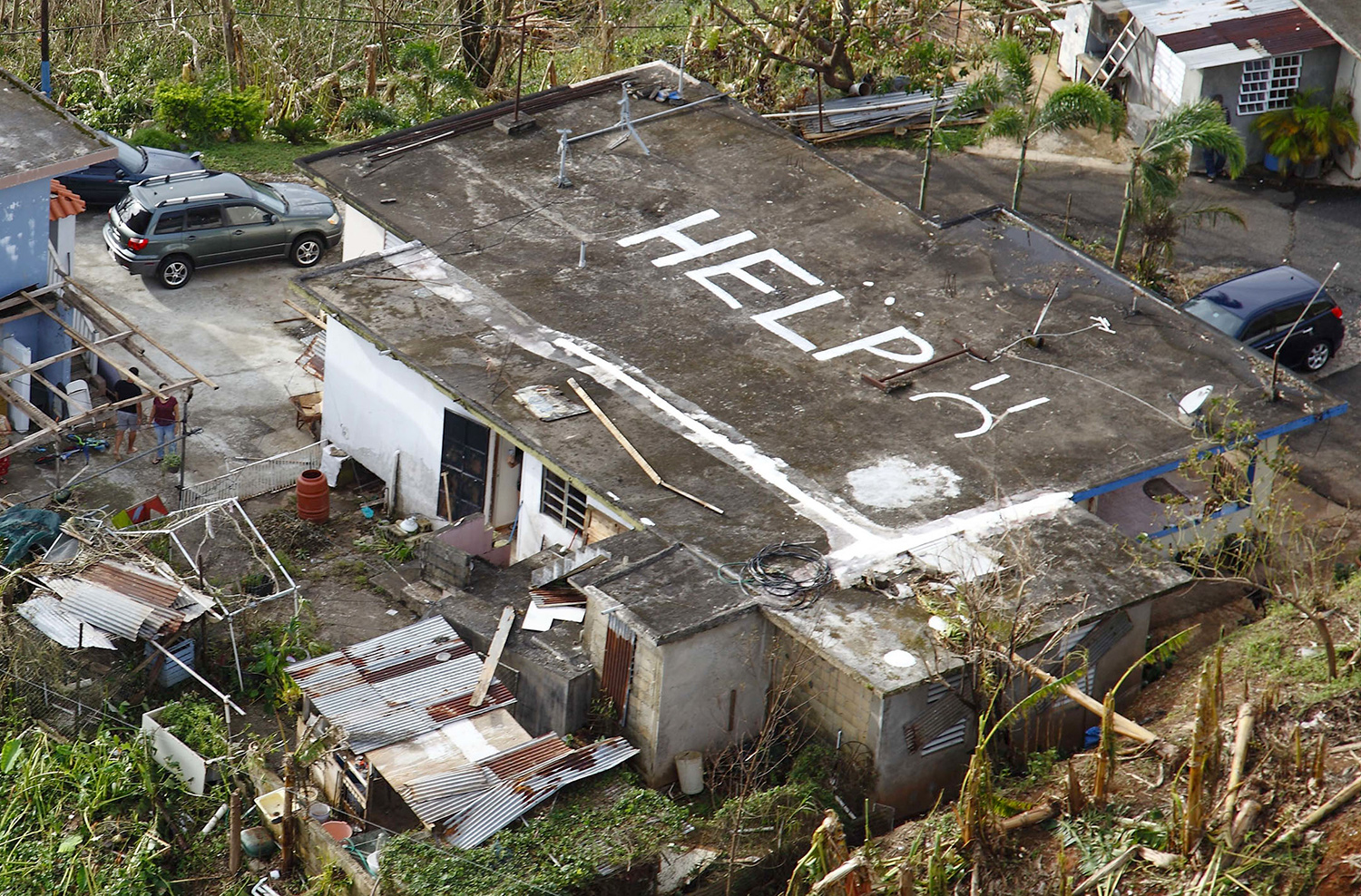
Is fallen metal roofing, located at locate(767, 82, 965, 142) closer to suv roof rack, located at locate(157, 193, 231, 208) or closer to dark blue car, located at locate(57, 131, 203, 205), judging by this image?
suv roof rack, located at locate(157, 193, 231, 208)

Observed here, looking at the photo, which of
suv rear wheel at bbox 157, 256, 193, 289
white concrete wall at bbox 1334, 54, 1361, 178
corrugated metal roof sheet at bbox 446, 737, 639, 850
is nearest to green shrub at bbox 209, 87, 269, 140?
suv rear wheel at bbox 157, 256, 193, 289

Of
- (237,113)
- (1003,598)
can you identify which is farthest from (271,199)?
(1003,598)

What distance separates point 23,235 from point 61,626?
809 cm

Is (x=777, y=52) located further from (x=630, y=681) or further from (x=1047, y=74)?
(x=630, y=681)

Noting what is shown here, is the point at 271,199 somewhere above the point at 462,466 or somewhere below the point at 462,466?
above

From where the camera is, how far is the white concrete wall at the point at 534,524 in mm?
22016

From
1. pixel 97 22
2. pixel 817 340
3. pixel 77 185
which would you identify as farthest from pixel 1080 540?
pixel 97 22

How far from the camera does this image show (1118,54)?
115ft

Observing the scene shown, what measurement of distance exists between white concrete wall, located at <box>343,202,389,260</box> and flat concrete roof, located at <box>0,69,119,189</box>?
418 centimetres

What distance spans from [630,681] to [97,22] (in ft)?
89.3

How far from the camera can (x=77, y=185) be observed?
31859 mm

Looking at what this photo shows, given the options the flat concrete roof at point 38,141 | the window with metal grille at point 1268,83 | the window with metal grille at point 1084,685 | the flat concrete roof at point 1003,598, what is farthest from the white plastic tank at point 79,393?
the window with metal grille at point 1268,83

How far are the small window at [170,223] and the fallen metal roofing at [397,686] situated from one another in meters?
13.3

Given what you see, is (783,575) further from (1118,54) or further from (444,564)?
(1118,54)
